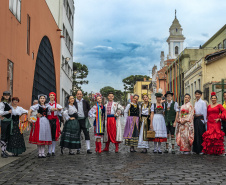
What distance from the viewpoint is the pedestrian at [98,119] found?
37.4ft

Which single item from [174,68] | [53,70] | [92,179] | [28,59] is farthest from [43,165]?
[174,68]

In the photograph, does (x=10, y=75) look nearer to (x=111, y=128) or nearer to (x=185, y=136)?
(x=111, y=128)

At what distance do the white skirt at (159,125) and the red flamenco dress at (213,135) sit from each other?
3.77 feet

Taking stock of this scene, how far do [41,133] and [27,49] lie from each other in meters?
13.3

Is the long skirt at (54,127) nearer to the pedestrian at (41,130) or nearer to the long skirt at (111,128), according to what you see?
the pedestrian at (41,130)

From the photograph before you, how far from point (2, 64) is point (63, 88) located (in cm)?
2413

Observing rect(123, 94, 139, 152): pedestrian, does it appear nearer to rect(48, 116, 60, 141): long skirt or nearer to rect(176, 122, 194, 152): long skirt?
rect(176, 122, 194, 152): long skirt

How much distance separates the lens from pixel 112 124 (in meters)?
11.6

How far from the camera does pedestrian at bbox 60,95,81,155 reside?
10.6 metres

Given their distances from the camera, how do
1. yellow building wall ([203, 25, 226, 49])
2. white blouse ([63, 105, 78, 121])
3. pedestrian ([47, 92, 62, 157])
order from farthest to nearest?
yellow building wall ([203, 25, 226, 49])
white blouse ([63, 105, 78, 121])
pedestrian ([47, 92, 62, 157])

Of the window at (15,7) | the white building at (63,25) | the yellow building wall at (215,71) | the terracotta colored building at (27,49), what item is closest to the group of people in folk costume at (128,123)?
the terracotta colored building at (27,49)

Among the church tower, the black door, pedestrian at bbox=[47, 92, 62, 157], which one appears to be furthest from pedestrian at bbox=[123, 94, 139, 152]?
the church tower

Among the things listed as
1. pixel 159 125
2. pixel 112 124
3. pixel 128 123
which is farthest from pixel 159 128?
pixel 112 124

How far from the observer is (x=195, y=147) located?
11320mm
